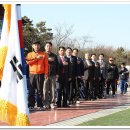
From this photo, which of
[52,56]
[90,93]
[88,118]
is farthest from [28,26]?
[88,118]

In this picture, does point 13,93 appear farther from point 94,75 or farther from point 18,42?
point 94,75

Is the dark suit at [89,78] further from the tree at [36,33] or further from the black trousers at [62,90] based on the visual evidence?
the tree at [36,33]

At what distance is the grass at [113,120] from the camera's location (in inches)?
318

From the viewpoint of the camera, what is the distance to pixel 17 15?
15.5ft

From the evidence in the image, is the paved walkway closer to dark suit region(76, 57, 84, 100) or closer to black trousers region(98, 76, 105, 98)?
dark suit region(76, 57, 84, 100)

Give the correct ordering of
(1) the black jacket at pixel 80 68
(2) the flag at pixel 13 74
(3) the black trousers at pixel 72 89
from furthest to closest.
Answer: (1) the black jacket at pixel 80 68, (3) the black trousers at pixel 72 89, (2) the flag at pixel 13 74

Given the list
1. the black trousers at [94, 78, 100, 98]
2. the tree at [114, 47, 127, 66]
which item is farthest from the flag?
the tree at [114, 47, 127, 66]

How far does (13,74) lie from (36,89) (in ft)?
20.4

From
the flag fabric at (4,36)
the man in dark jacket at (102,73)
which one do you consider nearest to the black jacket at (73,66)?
the man in dark jacket at (102,73)

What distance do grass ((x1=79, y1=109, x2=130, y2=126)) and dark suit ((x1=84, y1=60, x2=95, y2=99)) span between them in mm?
3858

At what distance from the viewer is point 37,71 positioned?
10531mm

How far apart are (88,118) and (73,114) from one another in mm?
772

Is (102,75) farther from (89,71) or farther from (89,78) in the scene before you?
(89,71)

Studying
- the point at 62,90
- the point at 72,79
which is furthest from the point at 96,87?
the point at 62,90
